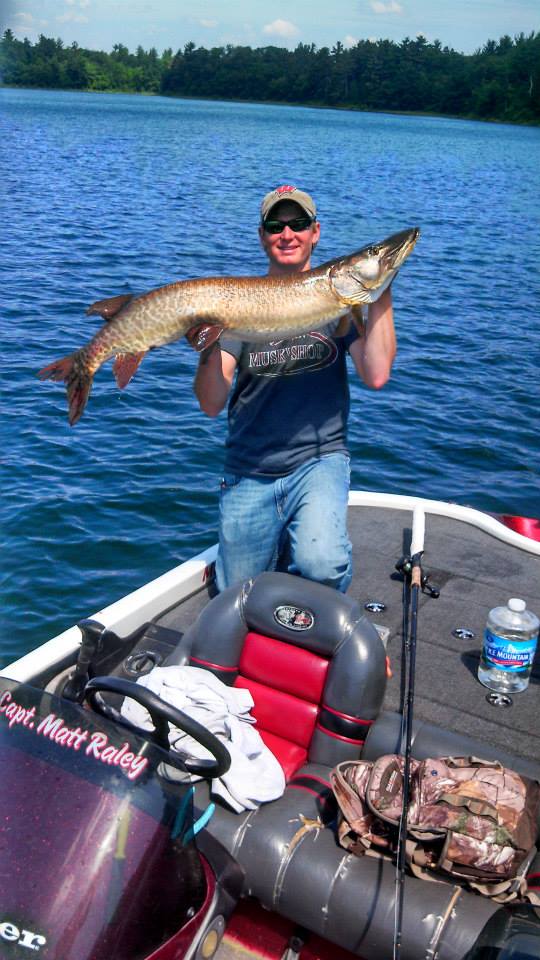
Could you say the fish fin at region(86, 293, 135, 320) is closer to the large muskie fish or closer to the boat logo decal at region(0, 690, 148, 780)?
the large muskie fish

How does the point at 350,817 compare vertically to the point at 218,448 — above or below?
above

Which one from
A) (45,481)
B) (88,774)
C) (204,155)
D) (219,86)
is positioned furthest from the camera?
(219,86)

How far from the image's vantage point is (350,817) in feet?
12.6

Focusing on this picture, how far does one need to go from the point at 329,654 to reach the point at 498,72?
125m

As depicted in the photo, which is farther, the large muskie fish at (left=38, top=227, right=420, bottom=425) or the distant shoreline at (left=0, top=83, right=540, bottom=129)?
the distant shoreline at (left=0, top=83, right=540, bottom=129)

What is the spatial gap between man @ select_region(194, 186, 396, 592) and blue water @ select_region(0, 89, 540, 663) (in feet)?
11.9

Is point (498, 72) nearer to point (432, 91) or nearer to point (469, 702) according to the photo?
point (432, 91)

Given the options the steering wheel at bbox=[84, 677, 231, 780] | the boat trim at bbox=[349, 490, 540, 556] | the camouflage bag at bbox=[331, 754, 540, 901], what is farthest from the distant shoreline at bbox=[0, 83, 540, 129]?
the steering wheel at bbox=[84, 677, 231, 780]

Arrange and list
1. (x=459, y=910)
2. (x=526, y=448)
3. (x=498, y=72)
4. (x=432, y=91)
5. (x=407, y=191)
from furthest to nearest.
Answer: (x=432, y=91) < (x=498, y=72) < (x=407, y=191) < (x=526, y=448) < (x=459, y=910)

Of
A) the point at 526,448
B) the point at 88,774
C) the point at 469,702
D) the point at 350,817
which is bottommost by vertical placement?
the point at 526,448

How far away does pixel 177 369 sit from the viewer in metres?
15.7

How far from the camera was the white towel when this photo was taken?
401 centimetres

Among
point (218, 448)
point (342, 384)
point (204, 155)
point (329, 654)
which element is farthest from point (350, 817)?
point (204, 155)

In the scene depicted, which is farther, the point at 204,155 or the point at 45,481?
the point at 204,155
